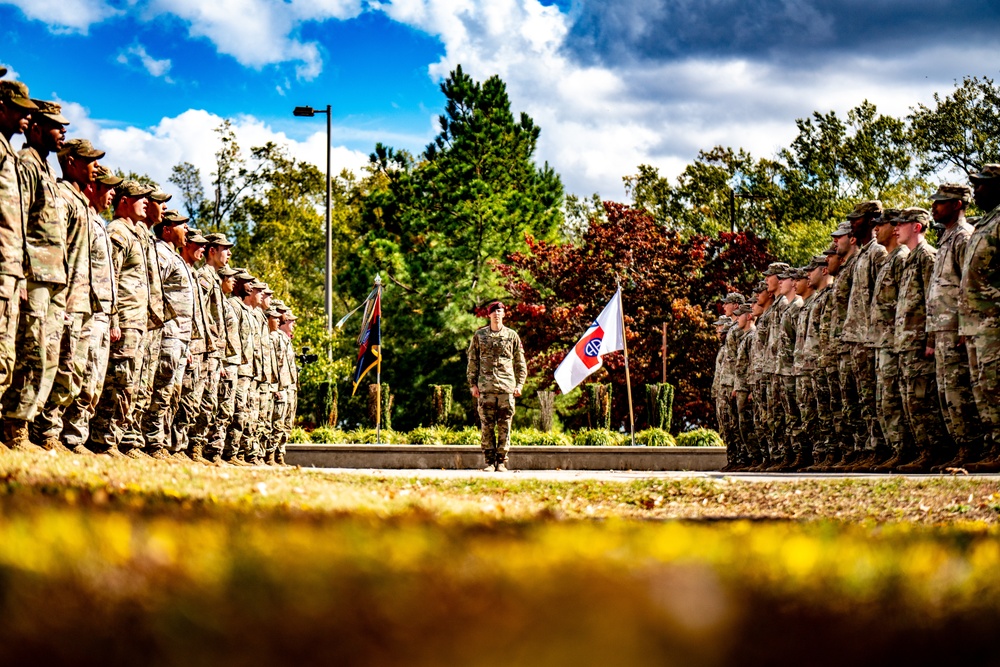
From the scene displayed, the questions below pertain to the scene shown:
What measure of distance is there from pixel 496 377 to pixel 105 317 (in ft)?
26.0

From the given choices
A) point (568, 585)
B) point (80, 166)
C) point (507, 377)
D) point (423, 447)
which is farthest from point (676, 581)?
point (423, 447)

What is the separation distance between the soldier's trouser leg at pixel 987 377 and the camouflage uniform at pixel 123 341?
8.17m

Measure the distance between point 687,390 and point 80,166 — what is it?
26266mm

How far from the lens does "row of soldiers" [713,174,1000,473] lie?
10648 mm

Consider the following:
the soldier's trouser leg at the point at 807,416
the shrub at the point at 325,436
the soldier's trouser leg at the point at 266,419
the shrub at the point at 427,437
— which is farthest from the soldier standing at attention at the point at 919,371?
the shrub at the point at 325,436

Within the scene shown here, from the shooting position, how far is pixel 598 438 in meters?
26.5

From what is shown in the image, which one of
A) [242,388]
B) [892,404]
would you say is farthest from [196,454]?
[892,404]

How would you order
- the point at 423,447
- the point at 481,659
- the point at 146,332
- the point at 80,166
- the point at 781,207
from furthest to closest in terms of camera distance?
1. the point at 781,207
2. the point at 423,447
3. the point at 146,332
4. the point at 80,166
5. the point at 481,659

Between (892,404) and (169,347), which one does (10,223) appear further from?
(892,404)

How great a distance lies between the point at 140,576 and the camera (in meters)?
2.04

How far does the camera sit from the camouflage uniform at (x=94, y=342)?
10.1 meters

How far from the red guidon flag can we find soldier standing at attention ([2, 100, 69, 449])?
46.3 feet

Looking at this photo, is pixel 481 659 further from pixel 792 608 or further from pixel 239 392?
pixel 239 392

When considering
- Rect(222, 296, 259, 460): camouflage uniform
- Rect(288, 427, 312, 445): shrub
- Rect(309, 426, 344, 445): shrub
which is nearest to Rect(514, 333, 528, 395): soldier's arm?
Rect(222, 296, 259, 460): camouflage uniform
